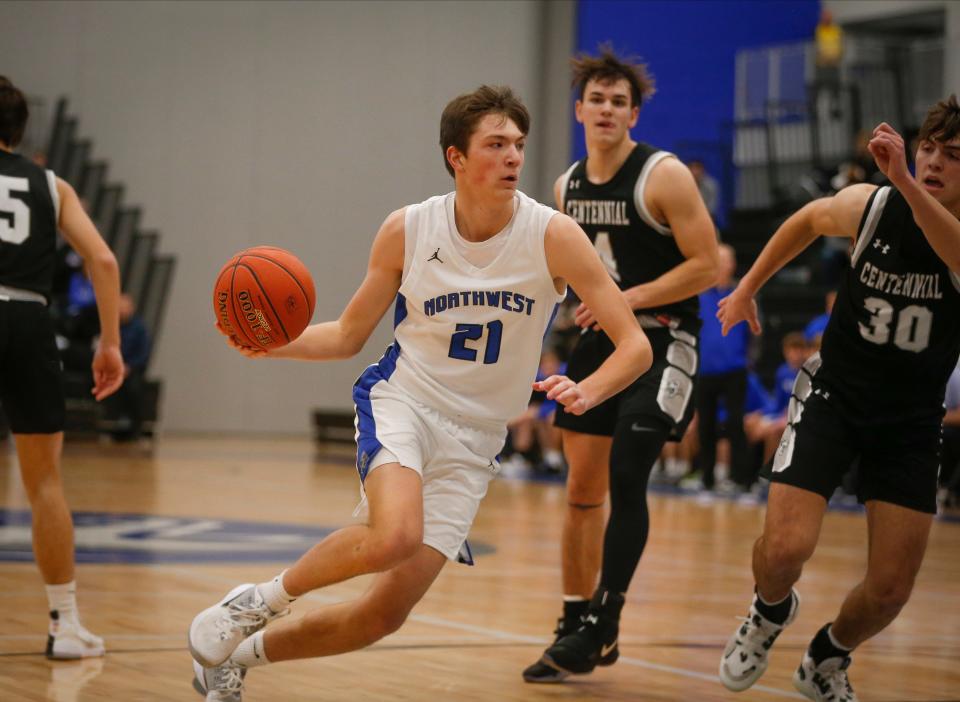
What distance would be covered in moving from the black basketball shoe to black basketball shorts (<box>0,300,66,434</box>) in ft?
5.94

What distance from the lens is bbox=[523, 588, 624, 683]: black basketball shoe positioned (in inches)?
179

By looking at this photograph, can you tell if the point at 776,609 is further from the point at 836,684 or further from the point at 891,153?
the point at 891,153

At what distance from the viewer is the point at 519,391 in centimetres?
397

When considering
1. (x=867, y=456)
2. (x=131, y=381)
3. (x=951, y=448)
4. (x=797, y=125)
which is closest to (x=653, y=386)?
(x=867, y=456)

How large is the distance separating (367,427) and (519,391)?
455 mm

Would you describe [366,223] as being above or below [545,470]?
above

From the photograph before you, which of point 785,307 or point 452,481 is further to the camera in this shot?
point 785,307

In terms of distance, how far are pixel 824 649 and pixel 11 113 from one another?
317 cm

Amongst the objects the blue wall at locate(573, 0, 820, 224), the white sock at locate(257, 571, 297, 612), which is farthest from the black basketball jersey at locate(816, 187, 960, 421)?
the blue wall at locate(573, 0, 820, 224)

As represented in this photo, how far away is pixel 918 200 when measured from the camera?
3750mm

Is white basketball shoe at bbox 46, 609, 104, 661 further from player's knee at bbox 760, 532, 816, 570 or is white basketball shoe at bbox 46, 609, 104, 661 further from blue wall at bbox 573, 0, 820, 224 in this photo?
blue wall at bbox 573, 0, 820, 224

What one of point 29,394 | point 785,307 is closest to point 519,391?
point 29,394

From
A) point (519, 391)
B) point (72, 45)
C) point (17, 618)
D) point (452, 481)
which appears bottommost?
point (17, 618)

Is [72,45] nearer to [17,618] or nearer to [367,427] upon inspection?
[17,618]
